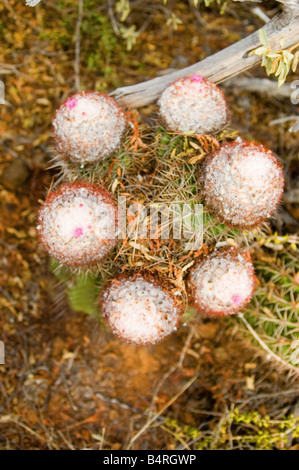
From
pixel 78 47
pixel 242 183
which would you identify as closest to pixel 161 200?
pixel 242 183

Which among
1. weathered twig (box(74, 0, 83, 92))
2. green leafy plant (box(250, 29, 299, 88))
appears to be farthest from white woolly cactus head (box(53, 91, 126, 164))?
weathered twig (box(74, 0, 83, 92))

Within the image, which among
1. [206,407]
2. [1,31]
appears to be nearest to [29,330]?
[206,407]

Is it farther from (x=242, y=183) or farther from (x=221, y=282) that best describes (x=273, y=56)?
(x=221, y=282)

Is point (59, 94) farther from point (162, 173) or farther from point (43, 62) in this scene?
point (162, 173)

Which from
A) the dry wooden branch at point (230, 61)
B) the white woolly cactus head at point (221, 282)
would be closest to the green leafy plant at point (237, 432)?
the white woolly cactus head at point (221, 282)

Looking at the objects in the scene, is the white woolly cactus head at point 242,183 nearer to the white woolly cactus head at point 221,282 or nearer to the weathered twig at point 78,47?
the white woolly cactus head at point 221,282
